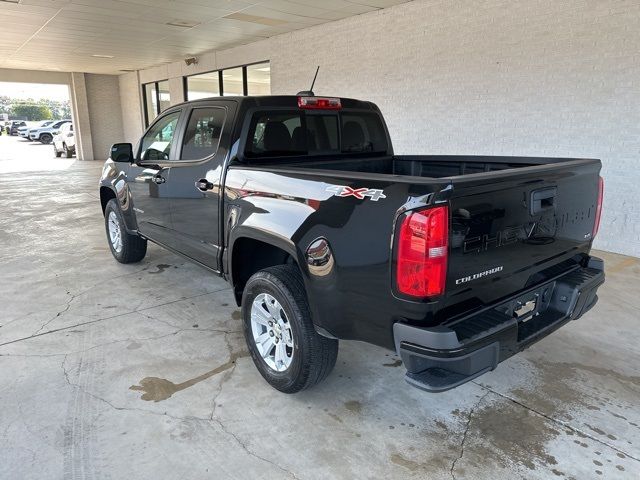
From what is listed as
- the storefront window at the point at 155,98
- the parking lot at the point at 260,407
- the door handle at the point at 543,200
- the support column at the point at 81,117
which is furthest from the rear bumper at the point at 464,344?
the support column at the point at 81,117

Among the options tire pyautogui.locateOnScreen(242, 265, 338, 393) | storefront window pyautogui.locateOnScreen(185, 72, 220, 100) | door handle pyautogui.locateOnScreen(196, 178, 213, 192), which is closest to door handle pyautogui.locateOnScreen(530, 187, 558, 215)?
tire pyautogui.locateOnScreen(242, 265, 338, 393)

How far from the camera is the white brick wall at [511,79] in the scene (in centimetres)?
559

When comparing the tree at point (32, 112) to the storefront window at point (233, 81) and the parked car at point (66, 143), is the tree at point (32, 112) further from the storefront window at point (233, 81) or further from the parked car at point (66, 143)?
the storefront window at point (233, 81)

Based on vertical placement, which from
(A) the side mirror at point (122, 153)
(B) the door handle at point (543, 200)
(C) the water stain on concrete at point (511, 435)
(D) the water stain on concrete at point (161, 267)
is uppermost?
(A) the side mirror at point (122, 153)

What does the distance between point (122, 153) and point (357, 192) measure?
3.20 metres

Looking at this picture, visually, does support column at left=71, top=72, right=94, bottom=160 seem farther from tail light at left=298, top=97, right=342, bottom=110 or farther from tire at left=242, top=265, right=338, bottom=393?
tire at left=242, top=265, right=338, bottom=393

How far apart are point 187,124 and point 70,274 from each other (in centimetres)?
248

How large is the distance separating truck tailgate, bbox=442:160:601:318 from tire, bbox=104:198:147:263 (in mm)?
4034

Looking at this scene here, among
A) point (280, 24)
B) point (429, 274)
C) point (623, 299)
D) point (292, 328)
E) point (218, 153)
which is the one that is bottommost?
point (623, 299)

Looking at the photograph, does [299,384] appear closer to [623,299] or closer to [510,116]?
[623,299]

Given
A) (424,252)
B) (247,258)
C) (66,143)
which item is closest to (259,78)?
(247,258)

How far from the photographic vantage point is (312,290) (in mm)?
2447

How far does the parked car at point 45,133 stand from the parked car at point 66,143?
12994 millimetres

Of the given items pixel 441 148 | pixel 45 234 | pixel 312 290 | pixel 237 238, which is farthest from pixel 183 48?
pixel 312 290
